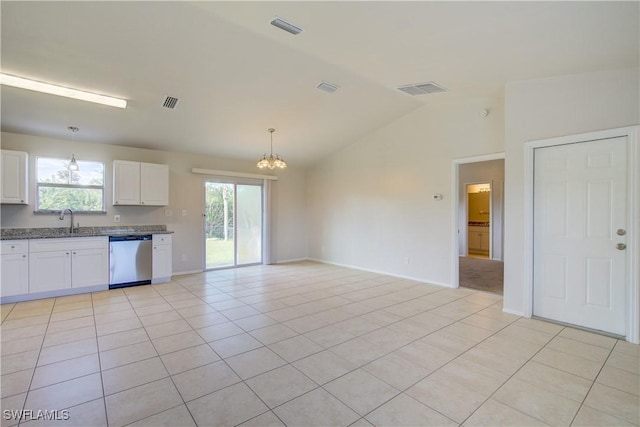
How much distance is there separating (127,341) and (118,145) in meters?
3.94

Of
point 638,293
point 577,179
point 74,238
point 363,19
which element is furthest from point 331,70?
point 74,238

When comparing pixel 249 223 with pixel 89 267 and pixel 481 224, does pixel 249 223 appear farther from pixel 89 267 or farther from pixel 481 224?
pixel 481 224

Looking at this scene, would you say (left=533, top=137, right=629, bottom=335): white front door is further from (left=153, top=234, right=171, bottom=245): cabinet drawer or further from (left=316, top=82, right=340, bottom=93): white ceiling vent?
(left=153, top=234, right=171, bottom=245): cabinet drawer

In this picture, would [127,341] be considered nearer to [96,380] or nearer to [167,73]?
[96,380]

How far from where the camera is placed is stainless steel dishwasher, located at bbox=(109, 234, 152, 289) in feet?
16.3

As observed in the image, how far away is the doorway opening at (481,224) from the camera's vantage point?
639 cm

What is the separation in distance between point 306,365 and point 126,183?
15.6ft

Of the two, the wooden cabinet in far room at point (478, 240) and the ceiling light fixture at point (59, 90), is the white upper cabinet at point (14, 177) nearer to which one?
the ceiling light fixture at point (59, 90)

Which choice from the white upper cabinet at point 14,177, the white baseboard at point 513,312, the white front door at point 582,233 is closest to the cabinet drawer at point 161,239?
the white upper cabinet at point 14,177

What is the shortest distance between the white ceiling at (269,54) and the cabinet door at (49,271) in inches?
77.0

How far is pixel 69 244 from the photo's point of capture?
458cm

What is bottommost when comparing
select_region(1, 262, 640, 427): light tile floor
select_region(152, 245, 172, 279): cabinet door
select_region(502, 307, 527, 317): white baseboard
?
select_region(1, 262, 640, 427): light tile floor

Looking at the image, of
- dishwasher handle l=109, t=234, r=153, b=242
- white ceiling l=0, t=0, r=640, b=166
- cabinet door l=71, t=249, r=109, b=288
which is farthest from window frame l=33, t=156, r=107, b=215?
cabinet door l=71, t=249, r=109, b=288

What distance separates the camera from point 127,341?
2.98 m
